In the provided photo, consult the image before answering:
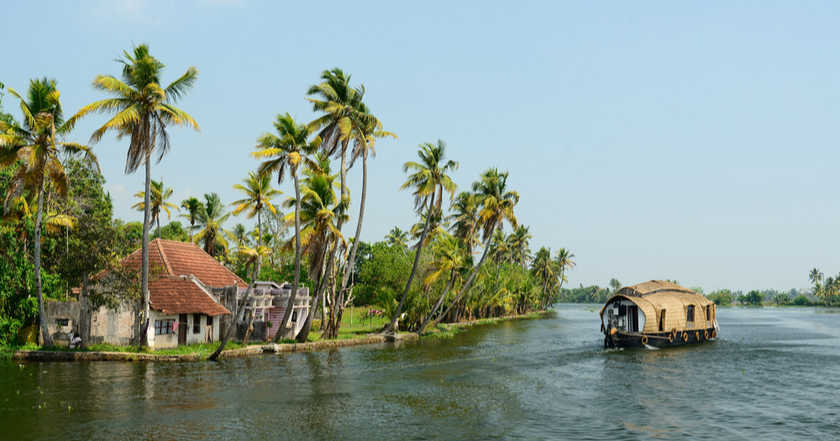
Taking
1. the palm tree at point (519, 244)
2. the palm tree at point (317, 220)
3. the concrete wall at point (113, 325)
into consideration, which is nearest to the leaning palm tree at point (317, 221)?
the palm tree at point (317, 220)

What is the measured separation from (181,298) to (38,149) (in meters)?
10.8

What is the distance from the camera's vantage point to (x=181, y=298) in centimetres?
3447

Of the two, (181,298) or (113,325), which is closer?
(113,325)

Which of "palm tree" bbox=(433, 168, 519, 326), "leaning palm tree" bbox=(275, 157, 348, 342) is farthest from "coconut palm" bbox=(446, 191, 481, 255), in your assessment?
"leaning palm tree" bbox=(275, 157, 348, 342)

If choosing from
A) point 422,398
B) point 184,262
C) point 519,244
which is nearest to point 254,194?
point 184,262

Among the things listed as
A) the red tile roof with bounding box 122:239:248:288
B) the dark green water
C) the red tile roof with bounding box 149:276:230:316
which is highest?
the red tile roof with bounding box 122:239:248:288

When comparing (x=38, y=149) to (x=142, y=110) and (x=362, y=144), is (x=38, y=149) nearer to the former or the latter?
(x=142, y=110)

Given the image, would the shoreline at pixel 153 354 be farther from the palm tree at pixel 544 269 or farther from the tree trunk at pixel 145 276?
the palm tree at pixel 544 269

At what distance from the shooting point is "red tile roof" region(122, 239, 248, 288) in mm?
36656

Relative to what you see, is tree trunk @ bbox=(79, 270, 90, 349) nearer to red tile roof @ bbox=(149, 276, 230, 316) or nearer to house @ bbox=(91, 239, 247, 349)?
house @ bbox=(91, 239, 247, 349)

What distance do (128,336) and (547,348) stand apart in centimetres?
2832

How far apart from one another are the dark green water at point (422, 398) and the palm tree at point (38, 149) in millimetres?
7736

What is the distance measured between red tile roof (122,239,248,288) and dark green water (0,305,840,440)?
27.5ft

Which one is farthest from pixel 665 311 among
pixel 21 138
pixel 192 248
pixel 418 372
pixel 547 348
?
pixel 21 138
